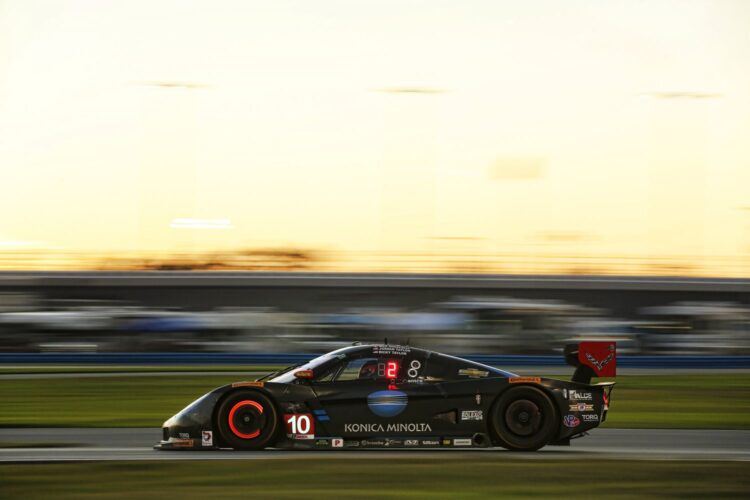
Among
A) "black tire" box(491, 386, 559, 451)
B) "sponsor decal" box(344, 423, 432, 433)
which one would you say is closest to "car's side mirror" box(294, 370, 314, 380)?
"sponsor decal" box(344, 423, 432, 433)

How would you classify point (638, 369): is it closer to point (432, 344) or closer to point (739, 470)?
point (432, 344)

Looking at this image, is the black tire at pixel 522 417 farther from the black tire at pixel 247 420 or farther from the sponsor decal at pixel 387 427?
the black tire at pixel 247 420

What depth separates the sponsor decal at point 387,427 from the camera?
9.39 meters

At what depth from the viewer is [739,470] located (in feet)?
28.5

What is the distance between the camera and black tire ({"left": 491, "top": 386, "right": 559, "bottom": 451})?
950cm

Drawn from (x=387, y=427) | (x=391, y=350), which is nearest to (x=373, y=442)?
(x=387, y=427)

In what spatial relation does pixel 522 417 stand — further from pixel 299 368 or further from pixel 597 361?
pixel 299 368

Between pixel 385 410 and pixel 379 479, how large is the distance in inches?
59.1

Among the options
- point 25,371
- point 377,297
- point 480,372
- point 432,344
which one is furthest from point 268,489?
point 377,297

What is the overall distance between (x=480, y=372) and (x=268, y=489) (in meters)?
2.89

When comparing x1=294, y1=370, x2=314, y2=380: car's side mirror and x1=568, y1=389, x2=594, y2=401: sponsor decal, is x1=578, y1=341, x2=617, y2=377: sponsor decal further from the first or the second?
x1=294, y1=370, x2=314, y2=380: car's side mirror

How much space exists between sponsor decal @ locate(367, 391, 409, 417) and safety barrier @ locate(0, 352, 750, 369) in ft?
62.7

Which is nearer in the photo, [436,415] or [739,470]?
[739,470]

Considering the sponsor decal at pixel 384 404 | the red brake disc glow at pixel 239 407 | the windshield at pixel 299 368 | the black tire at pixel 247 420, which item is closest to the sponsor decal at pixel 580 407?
the sponsor decal at pixel 384 404
